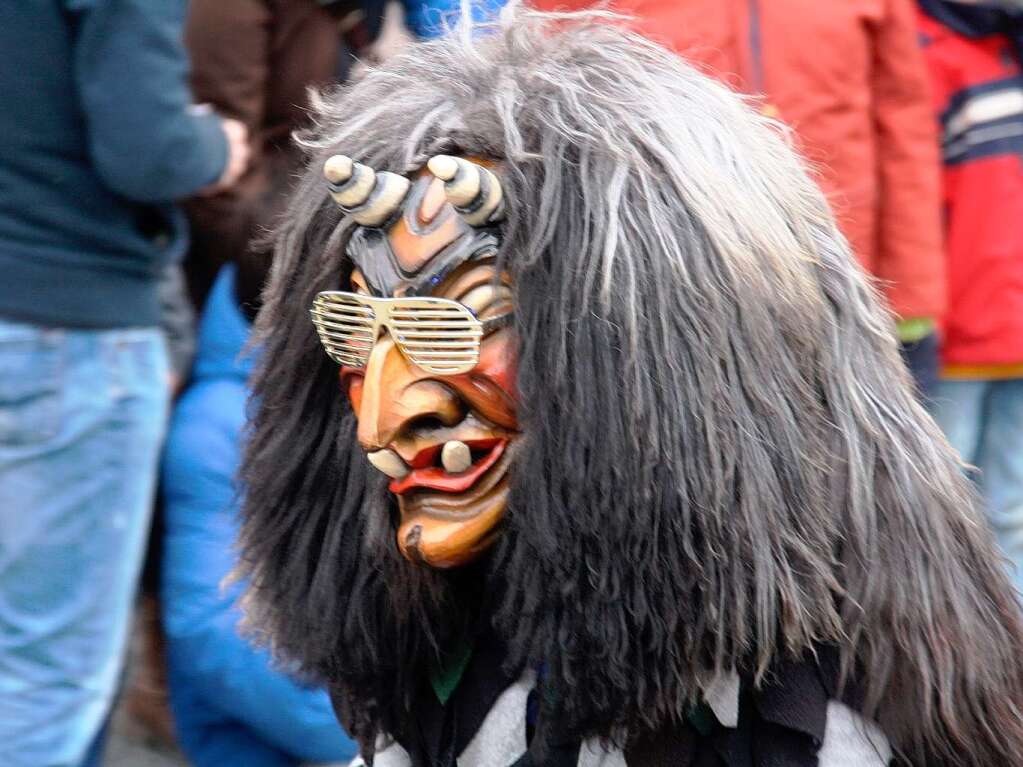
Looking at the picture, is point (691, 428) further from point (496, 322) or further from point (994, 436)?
point (994, 436)

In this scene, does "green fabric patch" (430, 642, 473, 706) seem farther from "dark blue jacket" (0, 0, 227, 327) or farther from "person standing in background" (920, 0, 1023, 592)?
"person standing in background" (920, 0, 1023, 592)

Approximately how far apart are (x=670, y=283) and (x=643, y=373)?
88 mm

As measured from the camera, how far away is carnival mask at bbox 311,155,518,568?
1393 mm

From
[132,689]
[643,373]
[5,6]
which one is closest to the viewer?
[643,373]

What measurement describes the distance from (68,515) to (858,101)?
153cm

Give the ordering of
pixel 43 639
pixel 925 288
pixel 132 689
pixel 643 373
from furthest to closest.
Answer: pixel 132 689
pixel 925 288
pixel 43 639
pixel 643 373

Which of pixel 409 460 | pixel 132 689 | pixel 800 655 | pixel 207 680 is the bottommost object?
pixel 132 689

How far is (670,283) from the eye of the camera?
4.44ft

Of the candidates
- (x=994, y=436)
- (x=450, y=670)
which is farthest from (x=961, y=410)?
(x=450, y=670)

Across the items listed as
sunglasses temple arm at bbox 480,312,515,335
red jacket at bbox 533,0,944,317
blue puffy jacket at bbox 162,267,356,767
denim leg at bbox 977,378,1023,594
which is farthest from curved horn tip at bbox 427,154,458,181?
denim leg at bbox 977,378,1023,594

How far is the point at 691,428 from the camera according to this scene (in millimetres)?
1348

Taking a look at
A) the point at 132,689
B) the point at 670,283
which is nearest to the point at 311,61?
the point at 132,689

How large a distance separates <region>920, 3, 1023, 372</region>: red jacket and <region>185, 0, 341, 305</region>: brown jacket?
1.24 meters

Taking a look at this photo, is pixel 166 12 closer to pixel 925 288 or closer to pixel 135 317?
pixel 135 317
